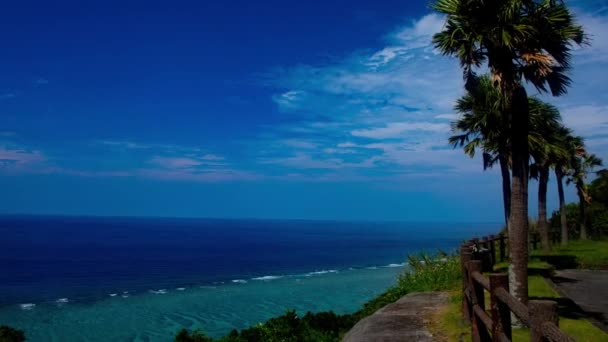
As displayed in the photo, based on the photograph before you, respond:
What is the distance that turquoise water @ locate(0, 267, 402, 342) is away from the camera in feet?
109

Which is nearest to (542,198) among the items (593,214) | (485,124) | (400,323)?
(485,124)

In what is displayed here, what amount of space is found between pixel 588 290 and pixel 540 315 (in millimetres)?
14293

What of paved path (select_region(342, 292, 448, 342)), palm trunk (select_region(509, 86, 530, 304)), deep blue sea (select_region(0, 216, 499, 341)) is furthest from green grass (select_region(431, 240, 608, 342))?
deep blue sea (select_region(0, 216, 499, 341))

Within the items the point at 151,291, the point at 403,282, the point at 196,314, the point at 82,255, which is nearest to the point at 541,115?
the point at 403,282

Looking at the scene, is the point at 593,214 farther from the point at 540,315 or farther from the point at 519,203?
the point at 540,315

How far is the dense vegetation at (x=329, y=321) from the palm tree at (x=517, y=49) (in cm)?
662

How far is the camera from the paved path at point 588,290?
41.4 feet

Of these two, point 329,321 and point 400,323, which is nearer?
point 400,323

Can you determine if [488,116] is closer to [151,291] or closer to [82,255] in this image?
[151,291]

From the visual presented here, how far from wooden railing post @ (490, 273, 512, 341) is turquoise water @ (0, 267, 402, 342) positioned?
87.7ft

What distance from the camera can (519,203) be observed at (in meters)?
10.7

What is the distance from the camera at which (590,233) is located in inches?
1799

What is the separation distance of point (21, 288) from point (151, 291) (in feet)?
55.6

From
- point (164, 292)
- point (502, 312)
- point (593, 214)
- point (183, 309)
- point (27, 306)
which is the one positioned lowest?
point (27, 306)
